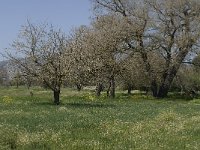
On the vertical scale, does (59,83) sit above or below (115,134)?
above

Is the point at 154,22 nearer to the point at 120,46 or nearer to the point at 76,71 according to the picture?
the point at 120,46

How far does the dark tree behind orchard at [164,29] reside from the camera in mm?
68875

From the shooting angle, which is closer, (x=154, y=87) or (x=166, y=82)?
(x=154, y=87)

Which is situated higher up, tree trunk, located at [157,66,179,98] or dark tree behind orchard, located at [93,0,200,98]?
dark tree behind orchard, located at [93,0,200,98]

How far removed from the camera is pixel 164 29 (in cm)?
6975

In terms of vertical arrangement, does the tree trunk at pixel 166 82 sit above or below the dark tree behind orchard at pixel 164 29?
below

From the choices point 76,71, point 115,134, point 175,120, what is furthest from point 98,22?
point 115,134

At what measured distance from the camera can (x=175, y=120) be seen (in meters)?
25.6

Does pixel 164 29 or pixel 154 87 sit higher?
pixel 164 29

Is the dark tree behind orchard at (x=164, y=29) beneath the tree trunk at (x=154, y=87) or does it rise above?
above

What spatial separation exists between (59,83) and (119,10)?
3432 cm

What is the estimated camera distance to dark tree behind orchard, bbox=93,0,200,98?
68.9 meters

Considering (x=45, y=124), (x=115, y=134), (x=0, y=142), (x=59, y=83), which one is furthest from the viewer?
(x=59, y=83)

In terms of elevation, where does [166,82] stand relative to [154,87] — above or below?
above
